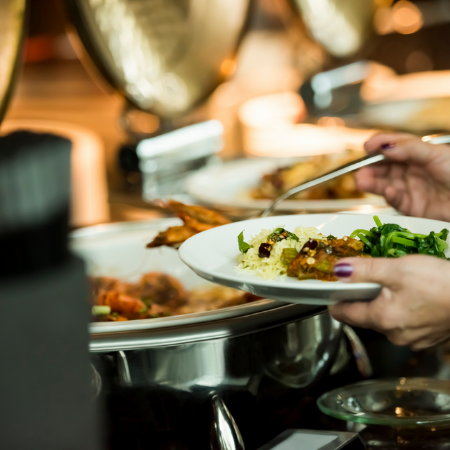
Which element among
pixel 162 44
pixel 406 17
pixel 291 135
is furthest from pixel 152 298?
pixel 406 17

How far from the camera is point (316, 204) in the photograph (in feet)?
3.26

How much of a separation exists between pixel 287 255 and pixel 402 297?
0.12 meters

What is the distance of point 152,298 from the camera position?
0.77 meters

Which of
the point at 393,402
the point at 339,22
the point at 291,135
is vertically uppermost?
the point at 339,22

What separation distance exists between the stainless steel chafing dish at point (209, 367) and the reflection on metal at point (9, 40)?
1.58ft

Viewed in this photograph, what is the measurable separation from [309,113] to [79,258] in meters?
1.34

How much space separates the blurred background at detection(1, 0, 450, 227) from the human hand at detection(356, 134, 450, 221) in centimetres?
47

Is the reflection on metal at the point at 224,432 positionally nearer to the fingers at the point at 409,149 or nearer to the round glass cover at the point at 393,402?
the round glass cover at the point at 393,402

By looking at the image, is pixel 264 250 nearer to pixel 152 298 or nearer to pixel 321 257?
pixel 321 257

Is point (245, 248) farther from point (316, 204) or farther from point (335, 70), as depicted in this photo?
point (335, 70)

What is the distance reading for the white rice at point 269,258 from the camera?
0.55 meters

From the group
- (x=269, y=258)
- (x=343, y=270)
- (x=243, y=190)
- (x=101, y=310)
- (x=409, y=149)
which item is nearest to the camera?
(x=343, y=270)

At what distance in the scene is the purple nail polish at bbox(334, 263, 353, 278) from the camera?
45cm

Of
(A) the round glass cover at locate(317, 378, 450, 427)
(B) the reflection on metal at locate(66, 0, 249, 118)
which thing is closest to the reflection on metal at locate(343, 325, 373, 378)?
(A) the round glass cover at locate(317, 378, 450, 427)
